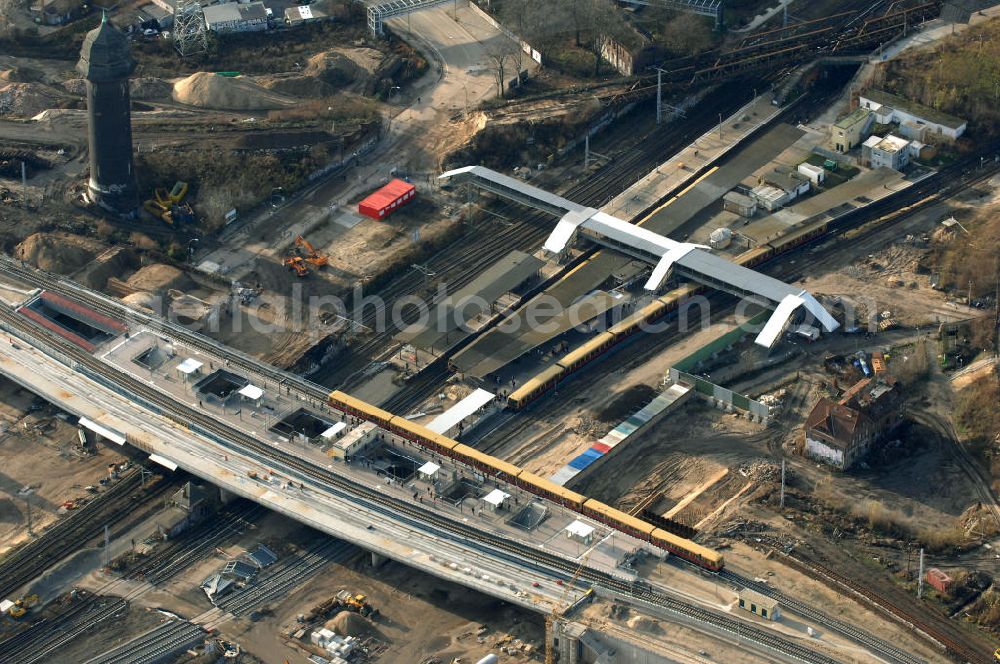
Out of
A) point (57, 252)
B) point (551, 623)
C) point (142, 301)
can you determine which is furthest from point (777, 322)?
point (57, 252)

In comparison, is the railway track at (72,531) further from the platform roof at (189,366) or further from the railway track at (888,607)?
the railway track at (888,607)

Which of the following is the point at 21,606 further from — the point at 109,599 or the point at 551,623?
the point at 551,623

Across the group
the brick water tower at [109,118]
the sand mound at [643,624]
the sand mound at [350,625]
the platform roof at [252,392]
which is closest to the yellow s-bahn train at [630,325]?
the platform roof at [252,392]

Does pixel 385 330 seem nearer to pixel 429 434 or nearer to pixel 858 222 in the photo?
pixel 429 434

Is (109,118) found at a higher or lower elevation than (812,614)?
higher

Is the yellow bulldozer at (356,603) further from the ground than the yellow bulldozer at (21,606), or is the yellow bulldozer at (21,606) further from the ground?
the yellow bulldozer at (356,603)

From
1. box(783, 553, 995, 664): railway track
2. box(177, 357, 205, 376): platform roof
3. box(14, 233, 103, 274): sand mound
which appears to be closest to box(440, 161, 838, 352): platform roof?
box(177, 357, 205, 376): platform roof
